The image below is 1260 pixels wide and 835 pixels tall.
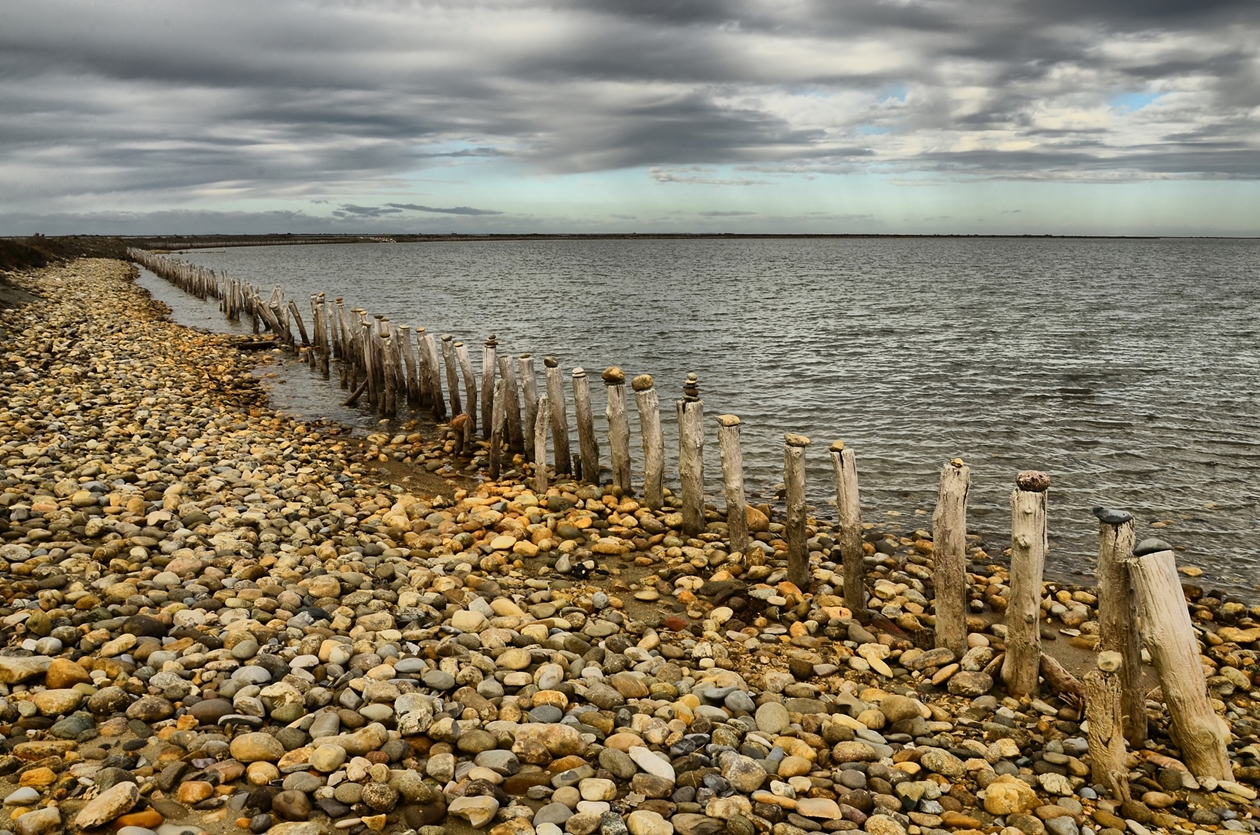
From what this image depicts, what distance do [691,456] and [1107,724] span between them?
5.62 metres

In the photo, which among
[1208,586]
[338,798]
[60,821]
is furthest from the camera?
[1208,586]

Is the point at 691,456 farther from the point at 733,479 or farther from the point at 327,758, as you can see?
the point at 327,758

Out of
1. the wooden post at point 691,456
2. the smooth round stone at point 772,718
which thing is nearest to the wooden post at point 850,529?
the wooden post at point 691,456

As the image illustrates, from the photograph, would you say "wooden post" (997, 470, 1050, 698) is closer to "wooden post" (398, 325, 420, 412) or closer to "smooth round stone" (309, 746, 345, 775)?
"smooth round stone" (309, 746, 345, 775)

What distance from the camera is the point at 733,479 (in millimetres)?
9695

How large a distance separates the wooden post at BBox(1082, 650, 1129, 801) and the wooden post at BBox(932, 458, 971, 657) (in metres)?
1.75

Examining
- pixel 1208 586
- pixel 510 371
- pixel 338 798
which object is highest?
pixel 510 371

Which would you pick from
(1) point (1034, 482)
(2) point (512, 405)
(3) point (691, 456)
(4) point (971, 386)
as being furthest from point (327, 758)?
(4) point (971, 386)

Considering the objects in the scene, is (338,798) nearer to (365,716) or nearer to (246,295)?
(365,716)

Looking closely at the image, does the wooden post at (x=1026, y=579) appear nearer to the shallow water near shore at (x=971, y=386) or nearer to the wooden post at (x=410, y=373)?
the shallow water near shore at (x=971, y=386)

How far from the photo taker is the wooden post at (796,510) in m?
8.59

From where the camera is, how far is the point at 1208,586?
9.84m

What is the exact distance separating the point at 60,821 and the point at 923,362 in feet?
87.9

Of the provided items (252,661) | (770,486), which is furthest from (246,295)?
(252,661)
